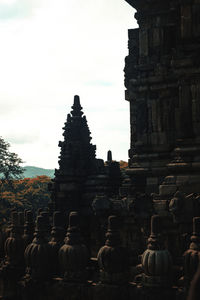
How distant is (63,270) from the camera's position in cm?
941

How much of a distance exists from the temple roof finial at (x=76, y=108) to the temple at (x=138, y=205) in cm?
4

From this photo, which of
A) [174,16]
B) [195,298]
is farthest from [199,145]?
[195,298]

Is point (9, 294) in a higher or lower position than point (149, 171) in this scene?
lower

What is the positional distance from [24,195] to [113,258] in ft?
173

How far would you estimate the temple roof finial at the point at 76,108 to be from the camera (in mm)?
18469

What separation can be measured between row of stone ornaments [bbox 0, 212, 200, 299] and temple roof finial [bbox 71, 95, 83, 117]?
25.3 feet

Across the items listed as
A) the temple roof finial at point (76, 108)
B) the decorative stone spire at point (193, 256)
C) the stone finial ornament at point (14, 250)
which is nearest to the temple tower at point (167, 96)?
the temple roof finial at point (76, 108)

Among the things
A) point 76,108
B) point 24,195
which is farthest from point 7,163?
point 76,108

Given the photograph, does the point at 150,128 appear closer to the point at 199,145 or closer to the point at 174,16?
the point at 199,145

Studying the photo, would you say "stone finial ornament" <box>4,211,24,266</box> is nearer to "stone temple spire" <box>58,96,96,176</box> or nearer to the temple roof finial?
"stone temple spire" <box>58,96,96,176</box>

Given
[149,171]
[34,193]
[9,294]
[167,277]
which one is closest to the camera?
[167,277]

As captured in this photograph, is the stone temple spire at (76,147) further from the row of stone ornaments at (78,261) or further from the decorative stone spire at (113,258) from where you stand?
the decorative stone spire at (113,258)

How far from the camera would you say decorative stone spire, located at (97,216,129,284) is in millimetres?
8406

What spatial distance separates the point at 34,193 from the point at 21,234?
49.9 metres
